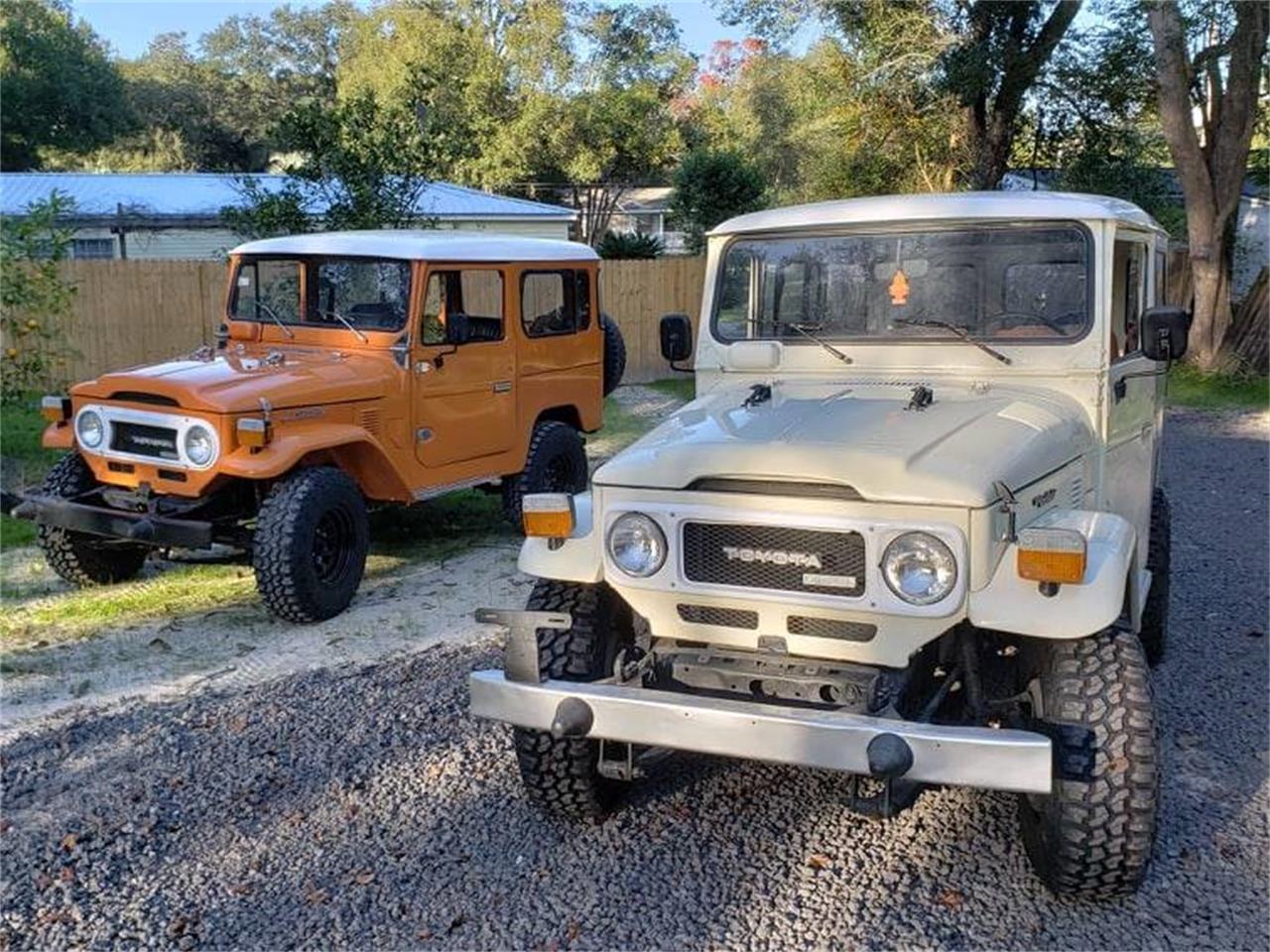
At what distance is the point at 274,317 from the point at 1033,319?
A: 192 inches

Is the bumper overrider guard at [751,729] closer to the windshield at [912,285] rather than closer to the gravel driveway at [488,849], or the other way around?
the gravel driveway at [488,849]

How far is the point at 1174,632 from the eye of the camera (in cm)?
595

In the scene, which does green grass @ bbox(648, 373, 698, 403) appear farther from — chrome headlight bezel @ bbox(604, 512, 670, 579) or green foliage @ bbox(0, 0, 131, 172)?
green foliage @ bbox(0, 0, 131, 172)

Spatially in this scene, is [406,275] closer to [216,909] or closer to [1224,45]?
[216,909]

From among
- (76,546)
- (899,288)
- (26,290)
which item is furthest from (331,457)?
(26,290)

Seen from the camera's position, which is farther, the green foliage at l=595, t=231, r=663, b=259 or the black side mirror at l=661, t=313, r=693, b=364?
the green foliage at l=595, t=231, r=663, b=259

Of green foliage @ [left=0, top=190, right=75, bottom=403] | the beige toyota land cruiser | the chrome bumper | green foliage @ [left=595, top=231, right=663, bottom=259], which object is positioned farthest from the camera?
green foliage @ [left=595, top=231, right=663, bottom=259]

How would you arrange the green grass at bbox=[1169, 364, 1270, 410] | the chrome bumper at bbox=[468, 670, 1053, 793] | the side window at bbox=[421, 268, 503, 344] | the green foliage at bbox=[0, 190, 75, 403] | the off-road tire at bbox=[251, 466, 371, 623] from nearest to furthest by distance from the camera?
the chrome bumper at bbox=[468, 670, 1053, 793] < the off-road tire at bbox=[251, 466, 371, 623] < the side window at bbox=[421, 268, 503, 344] < the green foliage at bbox=[0, 190, 75, 403] < the green grass at bbox=[1169, 364, 1270, 410]

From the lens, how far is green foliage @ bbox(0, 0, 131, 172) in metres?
35.1

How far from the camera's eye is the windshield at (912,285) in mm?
4305

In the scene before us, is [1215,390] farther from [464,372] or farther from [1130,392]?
[1130,392]

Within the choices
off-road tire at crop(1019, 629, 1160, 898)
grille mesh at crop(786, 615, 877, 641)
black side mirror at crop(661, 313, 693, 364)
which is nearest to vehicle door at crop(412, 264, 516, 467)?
black side mirror at crop(661, 313, 693, 364)

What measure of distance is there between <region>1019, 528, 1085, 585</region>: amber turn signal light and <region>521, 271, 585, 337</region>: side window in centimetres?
535

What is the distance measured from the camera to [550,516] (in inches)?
146
